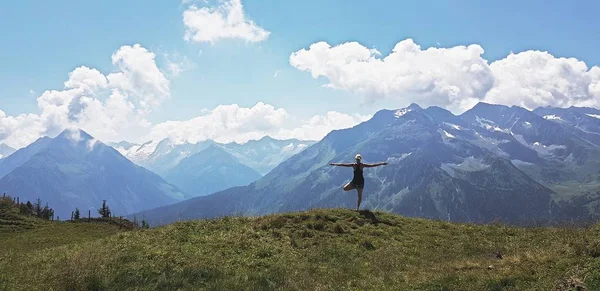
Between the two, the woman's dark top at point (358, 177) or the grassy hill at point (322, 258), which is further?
the woman's dark top at point (358, 177)

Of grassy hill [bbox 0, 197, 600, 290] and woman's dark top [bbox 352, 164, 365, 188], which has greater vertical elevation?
woman's dark top [bbox 352, 164, 365, 188]

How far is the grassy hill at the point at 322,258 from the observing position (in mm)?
15133

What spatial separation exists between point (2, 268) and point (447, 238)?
79.7 ft

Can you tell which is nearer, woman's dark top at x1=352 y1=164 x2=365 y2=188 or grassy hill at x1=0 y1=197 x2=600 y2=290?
grassy hill at x1=0 y1=197 x2=600 y2=290

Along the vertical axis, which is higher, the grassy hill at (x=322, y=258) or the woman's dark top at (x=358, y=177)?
the woman's dark top at (x=358, y=177)

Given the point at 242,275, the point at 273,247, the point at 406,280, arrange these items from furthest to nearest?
1. the point at 273,247
2. the point at 242,275
3. the point at 406,280

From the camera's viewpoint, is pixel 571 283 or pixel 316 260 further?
pixel 316 260

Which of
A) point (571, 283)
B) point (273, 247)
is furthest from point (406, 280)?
point (273, 247)

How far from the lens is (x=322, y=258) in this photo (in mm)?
20844

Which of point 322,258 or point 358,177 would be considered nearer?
point 322,258

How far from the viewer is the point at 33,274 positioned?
18.3m

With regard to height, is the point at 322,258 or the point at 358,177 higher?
the point at 358,177

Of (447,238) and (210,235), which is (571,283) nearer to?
(447,238)

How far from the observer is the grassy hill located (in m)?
15.1
